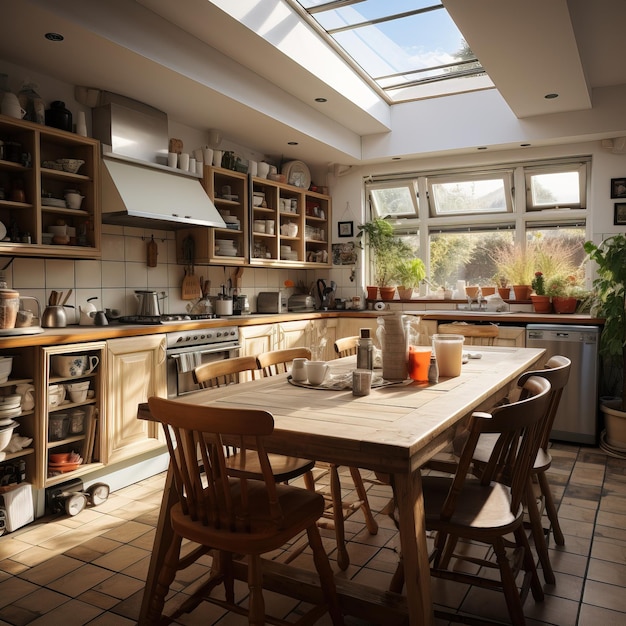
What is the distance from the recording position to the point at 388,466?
1.46 m

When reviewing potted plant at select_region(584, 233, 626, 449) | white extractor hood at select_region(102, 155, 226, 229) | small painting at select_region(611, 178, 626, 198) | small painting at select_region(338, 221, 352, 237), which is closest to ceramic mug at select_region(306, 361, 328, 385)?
white extractor hood at select_region(102, 155, 226, 229)

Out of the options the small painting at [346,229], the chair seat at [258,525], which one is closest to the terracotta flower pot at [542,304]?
the small painting at [346,229]

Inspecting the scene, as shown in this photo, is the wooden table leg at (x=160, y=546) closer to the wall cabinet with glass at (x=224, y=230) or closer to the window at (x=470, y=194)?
the wall cabinet with glass at (x=224, y=230)

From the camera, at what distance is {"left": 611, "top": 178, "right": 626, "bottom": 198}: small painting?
4980 mm

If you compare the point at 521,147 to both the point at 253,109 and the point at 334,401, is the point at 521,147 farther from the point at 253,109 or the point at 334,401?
the point at 334,401

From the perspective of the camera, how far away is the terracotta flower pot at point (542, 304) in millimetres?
5145

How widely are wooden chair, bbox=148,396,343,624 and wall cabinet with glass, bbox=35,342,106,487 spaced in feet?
4.81

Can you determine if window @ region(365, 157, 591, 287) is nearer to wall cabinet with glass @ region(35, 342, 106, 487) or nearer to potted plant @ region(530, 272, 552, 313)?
potted plant @ region(530, 272, 552, 313)

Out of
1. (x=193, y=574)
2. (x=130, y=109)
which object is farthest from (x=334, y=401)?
(x=130, y=109)

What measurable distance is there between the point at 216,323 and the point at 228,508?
262 cm

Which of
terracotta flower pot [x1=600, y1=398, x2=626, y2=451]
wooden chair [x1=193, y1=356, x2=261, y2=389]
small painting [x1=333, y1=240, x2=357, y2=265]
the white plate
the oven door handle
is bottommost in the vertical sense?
terracotta flower pot [x1=600, y1=398, x2=626, y2=451]

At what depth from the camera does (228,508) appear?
5.28ft

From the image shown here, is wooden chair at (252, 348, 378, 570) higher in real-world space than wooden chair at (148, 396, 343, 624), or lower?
lower

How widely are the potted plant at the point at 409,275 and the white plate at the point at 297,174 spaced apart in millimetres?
1294
